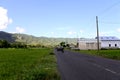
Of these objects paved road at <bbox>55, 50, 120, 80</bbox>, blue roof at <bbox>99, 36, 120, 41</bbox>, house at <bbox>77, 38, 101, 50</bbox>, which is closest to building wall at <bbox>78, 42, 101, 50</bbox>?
house at <bbox>77, 38, 101, 50</bbox>

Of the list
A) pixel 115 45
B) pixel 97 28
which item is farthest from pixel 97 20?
pixel 115 45

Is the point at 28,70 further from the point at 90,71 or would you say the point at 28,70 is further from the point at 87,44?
the point at 87,44

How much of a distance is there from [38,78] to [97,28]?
5610 centimetres

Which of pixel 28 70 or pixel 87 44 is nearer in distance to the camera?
pixel 28 70

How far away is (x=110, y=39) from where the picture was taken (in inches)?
5241

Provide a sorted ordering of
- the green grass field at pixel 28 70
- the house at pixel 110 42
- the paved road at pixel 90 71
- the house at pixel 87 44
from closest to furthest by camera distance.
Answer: the green grass field at pixel 28 70
the paved road at pixel 90 71
the house at pixel 110 42
the house at pixel 87 44

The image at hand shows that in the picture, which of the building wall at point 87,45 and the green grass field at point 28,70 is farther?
the building wall at point 87,45

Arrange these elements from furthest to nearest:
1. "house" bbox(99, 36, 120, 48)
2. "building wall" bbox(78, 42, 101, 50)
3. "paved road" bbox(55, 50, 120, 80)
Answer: "building wall" bbox(78, 42, 101, 50) < "house" bbox(99, 36, 120, 48) < "paved road" bbox(55, 50, 120, 80)

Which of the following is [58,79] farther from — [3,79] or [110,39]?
[110,39]

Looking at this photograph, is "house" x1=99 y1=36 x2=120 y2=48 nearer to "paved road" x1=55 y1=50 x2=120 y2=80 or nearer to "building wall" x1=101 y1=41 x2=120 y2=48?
"building wall" x1=101 y1=41 x2=120 y2=48

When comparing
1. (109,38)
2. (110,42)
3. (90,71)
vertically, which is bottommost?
(90,71)

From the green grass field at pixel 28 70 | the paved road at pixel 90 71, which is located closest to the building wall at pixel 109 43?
the green grass field at pixel 28 70

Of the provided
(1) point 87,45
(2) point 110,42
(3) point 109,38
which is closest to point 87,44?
(1) point 87,45

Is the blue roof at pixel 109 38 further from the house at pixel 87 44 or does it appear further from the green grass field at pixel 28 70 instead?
the green grass field at pixel 28 70
